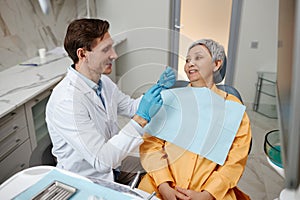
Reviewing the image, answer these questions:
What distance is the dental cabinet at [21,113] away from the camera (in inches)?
66.6

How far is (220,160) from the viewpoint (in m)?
1.22

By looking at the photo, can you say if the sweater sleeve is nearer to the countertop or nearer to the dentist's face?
the dentist's face

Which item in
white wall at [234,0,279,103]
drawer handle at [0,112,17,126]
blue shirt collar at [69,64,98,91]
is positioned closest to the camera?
blue shirt collar at [69,64,98,91]

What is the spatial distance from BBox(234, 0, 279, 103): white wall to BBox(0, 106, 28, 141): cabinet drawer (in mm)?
2221

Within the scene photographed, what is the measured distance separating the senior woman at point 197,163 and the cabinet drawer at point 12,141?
0.92 m

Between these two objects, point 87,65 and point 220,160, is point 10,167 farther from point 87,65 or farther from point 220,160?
point 220,160

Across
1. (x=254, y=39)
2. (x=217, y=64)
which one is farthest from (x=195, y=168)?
(x=254, y=39)

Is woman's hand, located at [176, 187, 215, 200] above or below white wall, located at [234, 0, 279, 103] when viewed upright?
below

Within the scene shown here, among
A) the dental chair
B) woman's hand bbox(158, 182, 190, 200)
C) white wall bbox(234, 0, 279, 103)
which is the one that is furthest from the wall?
white wall bbox(234, 0, 279, 103)

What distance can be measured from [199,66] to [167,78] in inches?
6.9

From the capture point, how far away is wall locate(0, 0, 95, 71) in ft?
7.31

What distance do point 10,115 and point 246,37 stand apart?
2482 millimetres

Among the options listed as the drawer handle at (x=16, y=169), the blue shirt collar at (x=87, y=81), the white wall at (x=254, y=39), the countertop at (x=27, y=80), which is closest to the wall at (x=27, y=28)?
the countertop at (x=27, y=80)

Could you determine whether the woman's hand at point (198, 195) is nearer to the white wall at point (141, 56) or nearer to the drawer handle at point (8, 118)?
the white wall at point (141, 56)
